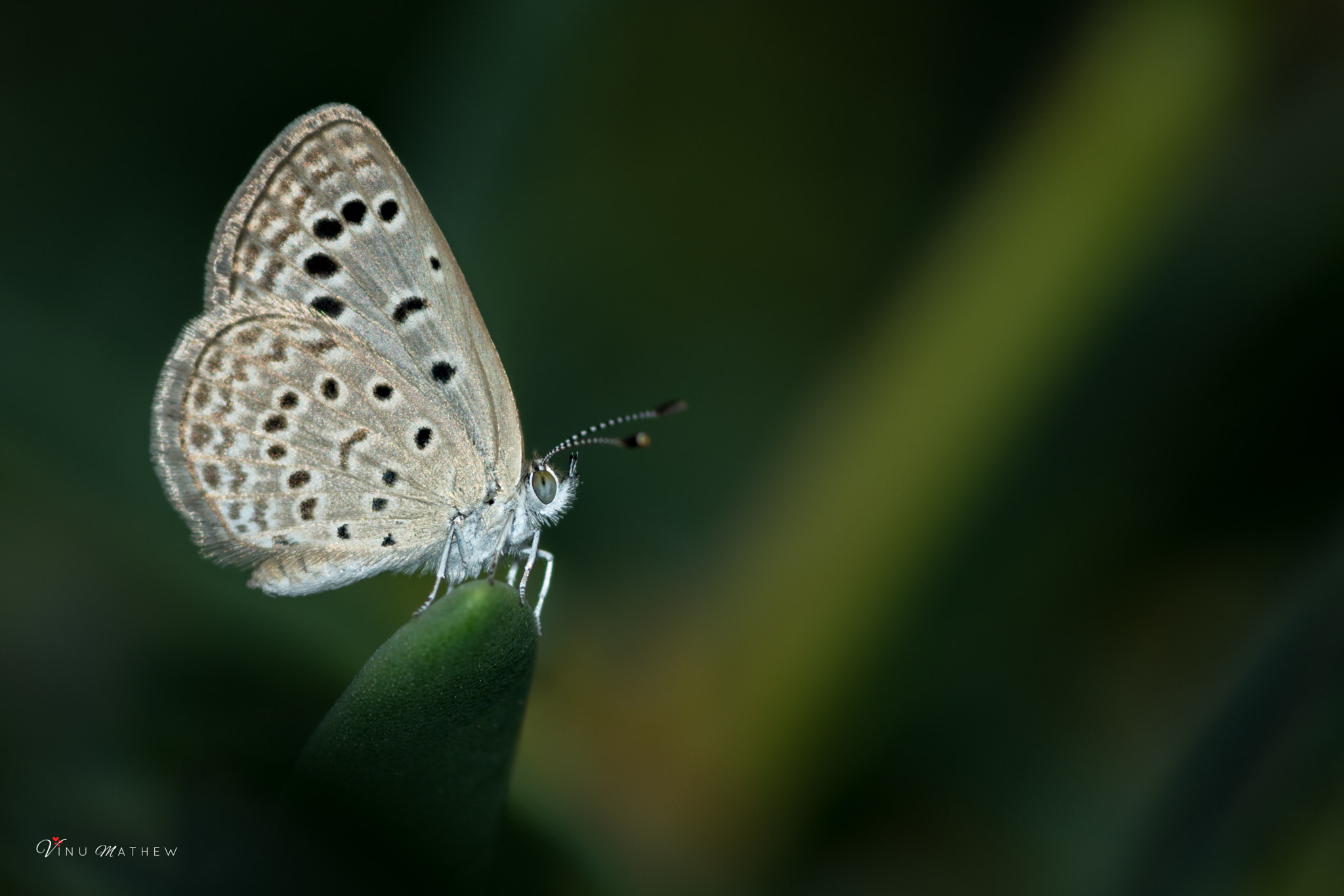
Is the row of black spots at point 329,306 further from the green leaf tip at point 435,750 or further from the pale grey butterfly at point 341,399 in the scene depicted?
the green leaf tip at point 435,750

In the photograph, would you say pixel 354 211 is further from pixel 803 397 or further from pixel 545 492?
pixel 803 397

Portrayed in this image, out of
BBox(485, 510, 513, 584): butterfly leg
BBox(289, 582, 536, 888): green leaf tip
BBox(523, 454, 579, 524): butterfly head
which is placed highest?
BBox(289, 582, 536, 888): green leaf tip

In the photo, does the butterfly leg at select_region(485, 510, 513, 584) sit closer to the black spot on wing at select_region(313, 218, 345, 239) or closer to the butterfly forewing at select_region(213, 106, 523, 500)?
the butterfly forewing at select_region(213, 106, 523, 500)

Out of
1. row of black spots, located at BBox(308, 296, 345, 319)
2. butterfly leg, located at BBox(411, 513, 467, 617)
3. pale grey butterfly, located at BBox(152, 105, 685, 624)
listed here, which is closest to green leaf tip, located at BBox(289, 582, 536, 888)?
pale grey butterfly, located at BBox(152, 105, 685, 624)

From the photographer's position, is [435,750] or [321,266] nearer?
[435,750]

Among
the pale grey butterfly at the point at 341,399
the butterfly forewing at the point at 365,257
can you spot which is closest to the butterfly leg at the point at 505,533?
the pale grey butterfly at the point at 341,399

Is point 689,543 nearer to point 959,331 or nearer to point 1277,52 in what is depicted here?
point 959,331

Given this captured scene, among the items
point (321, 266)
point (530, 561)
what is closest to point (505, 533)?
point (530, 561)
